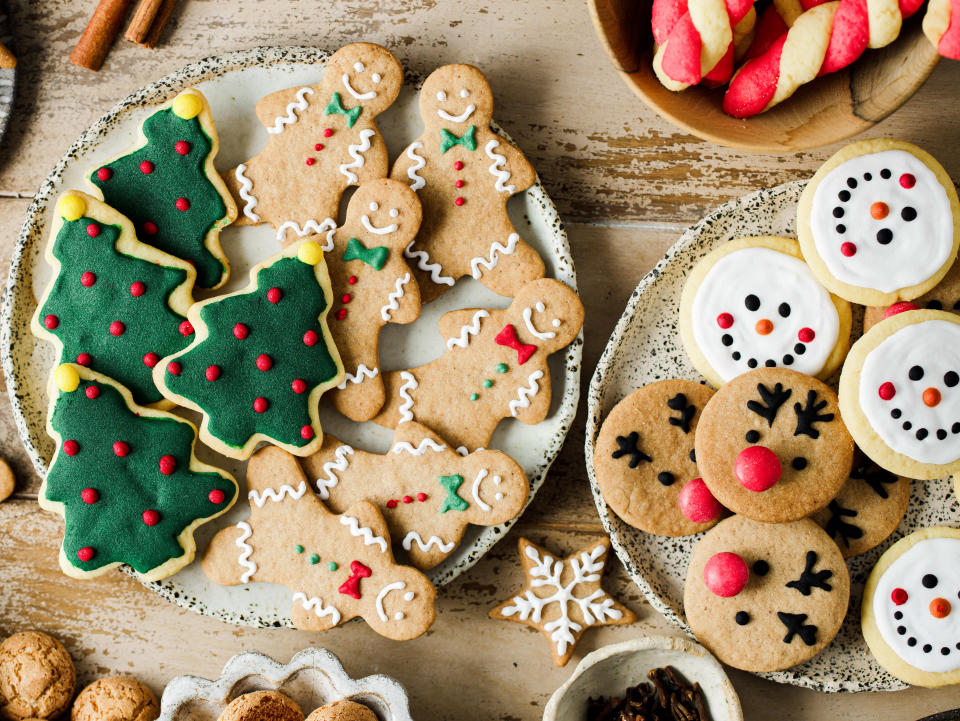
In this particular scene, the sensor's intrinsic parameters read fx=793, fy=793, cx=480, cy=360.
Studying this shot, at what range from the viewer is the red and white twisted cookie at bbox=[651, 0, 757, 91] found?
1.13 m

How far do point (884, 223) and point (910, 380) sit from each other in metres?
0.26

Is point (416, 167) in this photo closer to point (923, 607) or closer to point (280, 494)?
point (280, 494)

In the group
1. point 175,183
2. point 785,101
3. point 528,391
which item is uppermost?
point 785,101

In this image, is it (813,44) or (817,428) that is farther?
(817,428)

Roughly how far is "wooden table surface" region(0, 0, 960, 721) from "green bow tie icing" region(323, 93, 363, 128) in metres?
0.17

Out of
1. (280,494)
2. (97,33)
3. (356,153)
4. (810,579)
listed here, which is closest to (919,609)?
(810,579)

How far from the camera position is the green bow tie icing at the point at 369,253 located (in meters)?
1.38

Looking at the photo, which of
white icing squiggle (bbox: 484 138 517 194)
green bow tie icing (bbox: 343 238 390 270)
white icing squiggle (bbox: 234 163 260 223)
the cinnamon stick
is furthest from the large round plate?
the cinnamon stick

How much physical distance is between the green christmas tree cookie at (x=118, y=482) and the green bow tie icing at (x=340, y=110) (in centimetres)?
61

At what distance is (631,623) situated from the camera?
149 centimetres

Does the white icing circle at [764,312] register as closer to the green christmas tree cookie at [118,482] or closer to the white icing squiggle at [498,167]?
the white icing squiggle at [498,167]

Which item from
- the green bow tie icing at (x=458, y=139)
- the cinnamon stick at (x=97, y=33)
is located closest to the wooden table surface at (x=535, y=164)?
the cinnamon stick at (x=97, y=33)

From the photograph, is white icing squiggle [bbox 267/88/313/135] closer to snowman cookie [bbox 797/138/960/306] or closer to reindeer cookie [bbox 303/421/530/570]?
reindeer cookie [bbox 303/421/530/570]

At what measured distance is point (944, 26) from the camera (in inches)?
42.1
